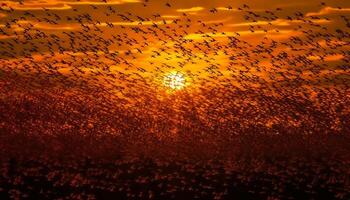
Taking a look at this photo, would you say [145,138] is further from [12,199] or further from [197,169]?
[12,199]

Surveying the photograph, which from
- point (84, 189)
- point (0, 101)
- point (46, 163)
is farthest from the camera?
point (0, 101)

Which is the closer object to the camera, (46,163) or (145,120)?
(46,163)

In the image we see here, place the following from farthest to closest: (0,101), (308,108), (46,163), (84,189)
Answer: (308,108), (0,101), (46,163), (84,189)

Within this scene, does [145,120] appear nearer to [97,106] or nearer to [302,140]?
[97,106]

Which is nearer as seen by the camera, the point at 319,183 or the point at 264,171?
the point at 319,183

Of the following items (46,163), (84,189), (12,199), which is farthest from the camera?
(46,163)

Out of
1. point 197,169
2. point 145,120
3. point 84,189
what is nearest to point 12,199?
point 84,189

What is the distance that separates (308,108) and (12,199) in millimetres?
58016

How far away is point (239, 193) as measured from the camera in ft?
303

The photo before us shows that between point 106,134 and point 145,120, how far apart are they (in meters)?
7.10

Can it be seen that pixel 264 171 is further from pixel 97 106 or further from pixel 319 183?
pixel 97 106

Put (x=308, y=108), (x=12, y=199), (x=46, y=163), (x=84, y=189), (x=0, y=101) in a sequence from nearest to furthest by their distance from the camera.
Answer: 1. (x=12, y=199)
2. (x=84, y=189)
3. (x=46, y=163)
4. (x=0, y=101)
5. (x=308, y=108)

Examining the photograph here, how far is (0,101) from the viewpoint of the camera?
111938 millimetres

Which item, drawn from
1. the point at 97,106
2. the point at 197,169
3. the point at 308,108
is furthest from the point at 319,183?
the point at 97,106
